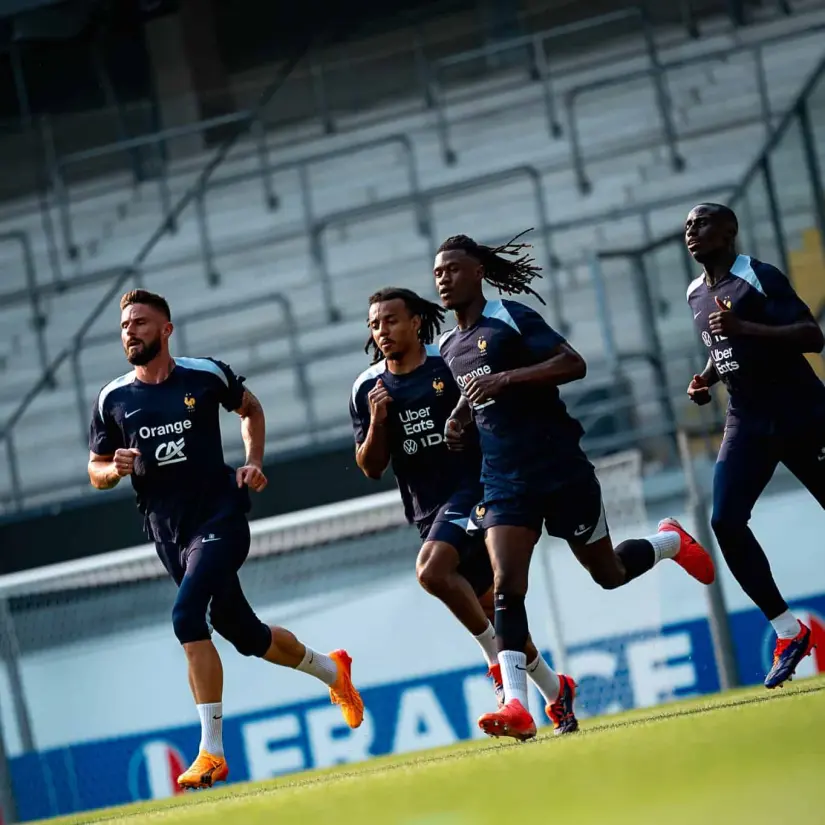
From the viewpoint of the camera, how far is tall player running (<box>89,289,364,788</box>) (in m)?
6.84

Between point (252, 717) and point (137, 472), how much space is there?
13.6 ft

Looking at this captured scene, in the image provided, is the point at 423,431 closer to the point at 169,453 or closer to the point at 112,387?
the point at 169,453

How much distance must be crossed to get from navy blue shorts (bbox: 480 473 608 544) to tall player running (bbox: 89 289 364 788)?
1.05 meters

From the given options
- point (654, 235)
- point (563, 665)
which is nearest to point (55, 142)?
point (654, 235)

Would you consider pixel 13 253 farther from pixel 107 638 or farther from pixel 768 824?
pixel 768 824

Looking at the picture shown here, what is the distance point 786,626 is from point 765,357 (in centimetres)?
111

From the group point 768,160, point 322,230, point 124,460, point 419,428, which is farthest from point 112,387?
point 322,230

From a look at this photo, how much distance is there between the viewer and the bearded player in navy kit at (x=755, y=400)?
6730 mm

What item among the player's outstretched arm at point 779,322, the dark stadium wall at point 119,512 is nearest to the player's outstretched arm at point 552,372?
the player's outstretched arm at point 779,322

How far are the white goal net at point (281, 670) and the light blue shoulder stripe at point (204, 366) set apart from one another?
135 inches

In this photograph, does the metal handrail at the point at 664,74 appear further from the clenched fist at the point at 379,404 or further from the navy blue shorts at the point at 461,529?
the clenched fist at the point at 379,404

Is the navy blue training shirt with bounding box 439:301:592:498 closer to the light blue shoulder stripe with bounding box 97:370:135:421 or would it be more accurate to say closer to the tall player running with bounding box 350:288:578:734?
the tall player running with bounding box 350:288:578:734

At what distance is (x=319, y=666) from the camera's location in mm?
7793

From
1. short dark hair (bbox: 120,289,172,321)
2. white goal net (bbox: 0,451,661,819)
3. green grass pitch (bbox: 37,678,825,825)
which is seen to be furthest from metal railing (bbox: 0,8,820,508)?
green grass pitch (bbox: 37,678,825,825)
